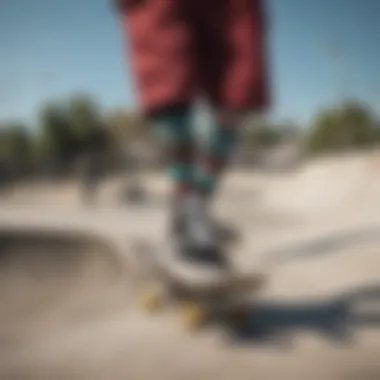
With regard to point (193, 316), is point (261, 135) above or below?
above

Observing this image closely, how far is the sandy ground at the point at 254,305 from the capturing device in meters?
0.67

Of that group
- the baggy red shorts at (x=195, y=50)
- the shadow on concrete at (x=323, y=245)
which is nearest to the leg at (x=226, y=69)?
the baggy red shorts at (x=195, y=50)

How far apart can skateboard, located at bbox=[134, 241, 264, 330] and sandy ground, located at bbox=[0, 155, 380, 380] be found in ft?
0.04

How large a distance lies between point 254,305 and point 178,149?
0.20m

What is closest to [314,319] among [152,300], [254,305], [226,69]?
[254,305]

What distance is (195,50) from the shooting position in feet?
2.19

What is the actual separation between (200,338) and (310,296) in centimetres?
15

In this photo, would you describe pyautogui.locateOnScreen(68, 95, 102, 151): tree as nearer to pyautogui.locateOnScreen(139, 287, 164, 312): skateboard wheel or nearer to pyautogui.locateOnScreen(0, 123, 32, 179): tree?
pyautogui.locateOnScreen(0, 123, 32, 179): tree

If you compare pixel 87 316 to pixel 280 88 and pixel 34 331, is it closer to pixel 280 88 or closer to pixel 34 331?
pixel 34 331

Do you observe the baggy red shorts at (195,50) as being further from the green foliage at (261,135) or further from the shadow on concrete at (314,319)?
the shadow on concrete at (314,319)

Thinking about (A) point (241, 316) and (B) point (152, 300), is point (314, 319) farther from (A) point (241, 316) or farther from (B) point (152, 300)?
(B) point (152, 300)

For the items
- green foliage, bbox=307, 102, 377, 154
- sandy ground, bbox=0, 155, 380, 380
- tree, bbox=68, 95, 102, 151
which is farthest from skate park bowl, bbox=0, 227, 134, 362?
green foliage, bbox=307, 102, 377, 154

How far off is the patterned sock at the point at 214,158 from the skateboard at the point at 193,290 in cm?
9

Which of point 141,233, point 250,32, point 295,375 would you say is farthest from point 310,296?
point 250,32
